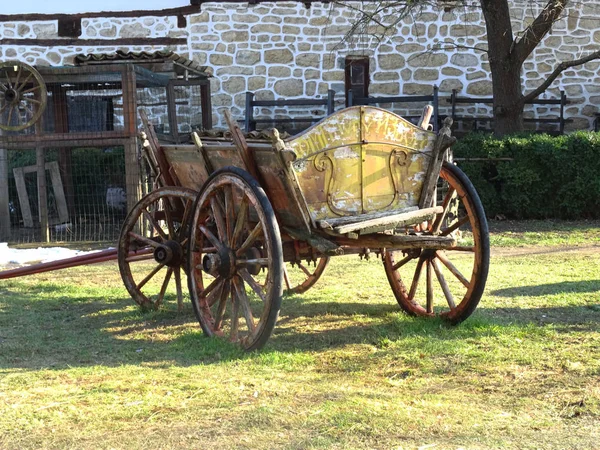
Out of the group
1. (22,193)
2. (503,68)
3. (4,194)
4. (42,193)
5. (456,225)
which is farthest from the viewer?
(503,68)

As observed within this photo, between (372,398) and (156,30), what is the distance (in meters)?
14.3

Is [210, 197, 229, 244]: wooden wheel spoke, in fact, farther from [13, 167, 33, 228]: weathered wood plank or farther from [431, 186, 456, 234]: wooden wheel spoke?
[13, 167, 33, 228]: weathered wood plank

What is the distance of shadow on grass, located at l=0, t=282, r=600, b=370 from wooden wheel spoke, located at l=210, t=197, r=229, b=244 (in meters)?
0.67

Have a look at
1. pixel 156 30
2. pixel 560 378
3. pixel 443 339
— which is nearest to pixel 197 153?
pixel 443 339

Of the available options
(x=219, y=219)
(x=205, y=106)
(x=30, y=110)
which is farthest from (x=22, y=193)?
(x=219, y=219)

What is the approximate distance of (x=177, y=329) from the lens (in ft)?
19.5

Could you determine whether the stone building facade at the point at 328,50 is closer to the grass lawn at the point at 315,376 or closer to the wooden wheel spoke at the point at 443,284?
the grass lawn at the point at 315,376

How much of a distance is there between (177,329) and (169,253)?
58 cm

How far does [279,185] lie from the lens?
5.00 metres

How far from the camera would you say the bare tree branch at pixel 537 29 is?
13250 millimetres

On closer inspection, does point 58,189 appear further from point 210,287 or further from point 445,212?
point 445,212

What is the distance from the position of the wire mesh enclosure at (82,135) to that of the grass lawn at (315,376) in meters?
4.62

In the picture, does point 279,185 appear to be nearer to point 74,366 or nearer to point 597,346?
point 74,366

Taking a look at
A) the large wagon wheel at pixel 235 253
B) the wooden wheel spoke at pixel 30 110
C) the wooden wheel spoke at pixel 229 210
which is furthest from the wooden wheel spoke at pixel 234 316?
the wooden wheel spoke at pixel 30 110
